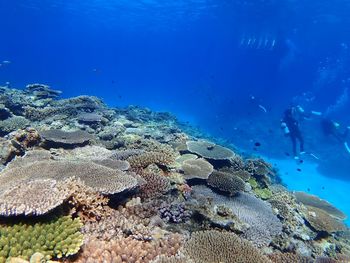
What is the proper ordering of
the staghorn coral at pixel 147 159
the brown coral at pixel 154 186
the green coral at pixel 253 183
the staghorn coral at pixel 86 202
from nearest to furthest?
the staghorn coral at pixel 86 202 → the brown coral at pixel 154 186 → the staghorn coral at pixel 147 159 → the green coral at pixel 253 183

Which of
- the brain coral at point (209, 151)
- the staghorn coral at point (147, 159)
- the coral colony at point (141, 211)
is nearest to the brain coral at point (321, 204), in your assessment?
the coral colony at point (141, 211)

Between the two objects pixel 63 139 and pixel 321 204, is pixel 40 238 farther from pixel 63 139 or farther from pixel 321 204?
pixel 321 204

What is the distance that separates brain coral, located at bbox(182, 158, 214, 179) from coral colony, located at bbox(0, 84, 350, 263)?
0.03m

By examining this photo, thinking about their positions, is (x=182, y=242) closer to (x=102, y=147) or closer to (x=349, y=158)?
(x=102, y=147)

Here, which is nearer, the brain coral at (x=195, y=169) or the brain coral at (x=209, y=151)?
the brain coral at (x=195, y=169)

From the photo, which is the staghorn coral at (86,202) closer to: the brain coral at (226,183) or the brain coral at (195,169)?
the brain coral at (195,169)

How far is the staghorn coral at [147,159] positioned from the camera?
7.82 metres

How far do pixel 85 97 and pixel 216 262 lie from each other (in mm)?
15436

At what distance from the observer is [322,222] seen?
9531mm

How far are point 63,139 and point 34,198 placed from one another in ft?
19.2

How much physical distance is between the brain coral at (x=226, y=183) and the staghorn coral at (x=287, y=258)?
2.10 metres

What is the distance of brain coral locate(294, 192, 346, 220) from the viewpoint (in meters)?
11.5

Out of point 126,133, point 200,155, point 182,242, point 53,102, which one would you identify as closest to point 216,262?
point 182,242

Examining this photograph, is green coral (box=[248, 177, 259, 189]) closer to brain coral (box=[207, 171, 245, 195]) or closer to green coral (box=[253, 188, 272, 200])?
green coral (box=[253, 188, 272, 200])
